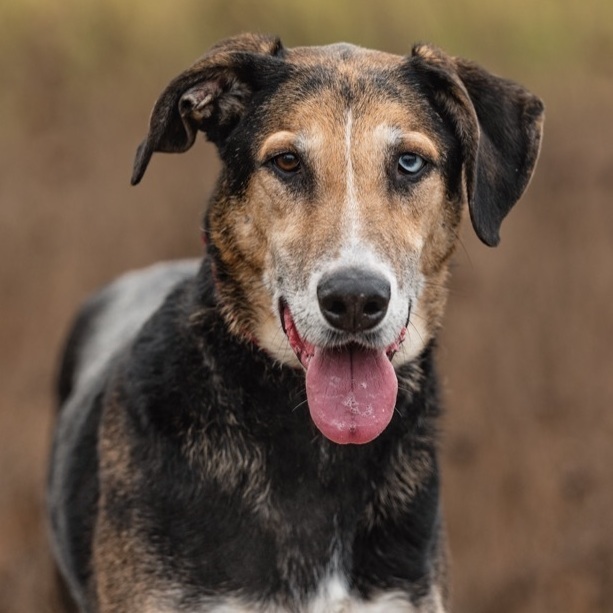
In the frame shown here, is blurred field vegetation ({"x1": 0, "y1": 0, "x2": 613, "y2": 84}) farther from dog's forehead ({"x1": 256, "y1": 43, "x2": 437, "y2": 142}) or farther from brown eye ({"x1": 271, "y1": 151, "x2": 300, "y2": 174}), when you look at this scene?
brown eye ({"x1": 271, "y1": 151, "x2": 300, "y2": 174})

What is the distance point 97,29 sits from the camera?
13664 mm

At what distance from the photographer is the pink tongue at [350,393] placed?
4.16 meters

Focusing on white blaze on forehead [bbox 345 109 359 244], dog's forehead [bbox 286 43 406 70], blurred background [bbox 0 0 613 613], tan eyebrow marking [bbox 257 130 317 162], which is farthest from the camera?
blurred background [bbox 0 0 613 613]

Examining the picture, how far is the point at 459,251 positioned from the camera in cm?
666

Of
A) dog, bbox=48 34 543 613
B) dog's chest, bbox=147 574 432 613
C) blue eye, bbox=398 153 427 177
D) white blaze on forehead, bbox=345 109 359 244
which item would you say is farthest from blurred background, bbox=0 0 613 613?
white blaze on forehead, bbox=345 109 359 244

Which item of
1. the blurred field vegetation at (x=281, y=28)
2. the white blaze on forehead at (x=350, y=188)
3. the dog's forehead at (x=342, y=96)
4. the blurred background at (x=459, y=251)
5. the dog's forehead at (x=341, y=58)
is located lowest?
the blurred background at (x=459, y=251)

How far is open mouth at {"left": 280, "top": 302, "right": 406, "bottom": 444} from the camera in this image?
13.6 feet

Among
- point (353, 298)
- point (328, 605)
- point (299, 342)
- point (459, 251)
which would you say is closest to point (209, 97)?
point (299, 342)

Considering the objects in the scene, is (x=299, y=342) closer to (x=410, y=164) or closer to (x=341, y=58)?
(x=410, y=164)

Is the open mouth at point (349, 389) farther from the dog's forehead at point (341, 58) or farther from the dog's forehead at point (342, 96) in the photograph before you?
the dog's forehead at point (341, 58)

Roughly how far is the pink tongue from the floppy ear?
0.67 metres

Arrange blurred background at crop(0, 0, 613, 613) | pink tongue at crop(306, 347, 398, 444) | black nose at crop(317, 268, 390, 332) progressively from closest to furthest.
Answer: black nose at crop(317, 268, 390, 332) → pink tongue at crop(306, 347, 398, 444) → blurred background at crop(0, 0, 613, 613)

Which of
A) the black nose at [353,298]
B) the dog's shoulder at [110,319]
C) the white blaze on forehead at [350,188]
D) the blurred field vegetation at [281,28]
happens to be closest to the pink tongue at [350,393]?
the black nose at [353,298]

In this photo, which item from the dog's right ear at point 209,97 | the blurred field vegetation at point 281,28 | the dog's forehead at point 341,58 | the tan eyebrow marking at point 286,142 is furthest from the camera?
the blurred field vegetation at point 281,28
